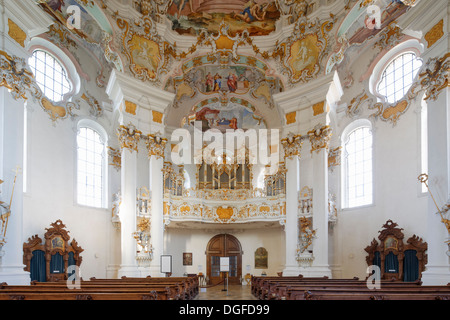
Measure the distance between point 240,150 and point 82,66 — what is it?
30.7 feet

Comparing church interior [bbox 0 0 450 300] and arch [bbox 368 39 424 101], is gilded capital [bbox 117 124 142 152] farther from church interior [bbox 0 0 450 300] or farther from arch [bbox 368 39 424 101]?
arch [bbox 368 39 424 101]

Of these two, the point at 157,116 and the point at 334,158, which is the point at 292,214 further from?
the point at 157,116

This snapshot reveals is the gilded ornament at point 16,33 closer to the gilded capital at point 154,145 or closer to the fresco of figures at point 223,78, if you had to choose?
the gilded capital at point 154,145

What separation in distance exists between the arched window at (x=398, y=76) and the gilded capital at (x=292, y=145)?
4.30 m

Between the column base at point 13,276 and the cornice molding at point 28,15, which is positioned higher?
the cornice molding at point 28,15

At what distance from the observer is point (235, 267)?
75.6 ft

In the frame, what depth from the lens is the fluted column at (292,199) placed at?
1800 cm

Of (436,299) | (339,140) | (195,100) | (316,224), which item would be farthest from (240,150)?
(436,299)

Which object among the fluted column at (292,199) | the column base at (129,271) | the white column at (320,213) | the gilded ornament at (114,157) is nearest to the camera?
the column base at (129,271)

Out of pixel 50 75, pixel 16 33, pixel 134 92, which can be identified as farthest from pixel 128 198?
pixel 16 33

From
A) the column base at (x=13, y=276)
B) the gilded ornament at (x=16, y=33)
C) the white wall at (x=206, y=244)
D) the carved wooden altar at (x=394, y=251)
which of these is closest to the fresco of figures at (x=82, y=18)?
the gilded ornament at (x=16, y=33)

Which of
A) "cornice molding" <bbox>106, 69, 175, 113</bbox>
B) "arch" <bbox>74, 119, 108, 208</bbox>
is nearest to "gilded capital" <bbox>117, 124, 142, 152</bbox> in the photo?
"cornice molding" <bbox>106, 69, 175, 113</bbox>

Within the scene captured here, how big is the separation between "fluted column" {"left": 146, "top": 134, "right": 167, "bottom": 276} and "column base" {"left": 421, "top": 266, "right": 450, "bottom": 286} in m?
10.5
